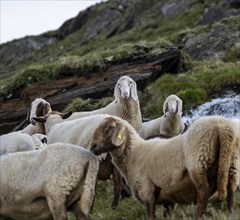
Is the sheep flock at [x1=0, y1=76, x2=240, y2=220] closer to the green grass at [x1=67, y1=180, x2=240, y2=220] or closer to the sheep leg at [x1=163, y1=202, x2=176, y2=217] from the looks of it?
the sheep leg at [x1=163, y1=202, x2=176, y2=217]

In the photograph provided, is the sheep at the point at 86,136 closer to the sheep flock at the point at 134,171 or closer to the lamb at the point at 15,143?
the lamb at the point at 15,143

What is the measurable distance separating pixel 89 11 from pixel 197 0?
65.1 feet

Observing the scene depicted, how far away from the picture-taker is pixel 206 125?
7312 mm

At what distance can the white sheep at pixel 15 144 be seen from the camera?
11.5 m

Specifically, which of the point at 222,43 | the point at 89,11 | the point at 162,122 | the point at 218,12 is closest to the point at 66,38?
the point at 89,11

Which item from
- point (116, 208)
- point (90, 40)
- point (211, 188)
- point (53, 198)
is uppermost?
point (53, 198)

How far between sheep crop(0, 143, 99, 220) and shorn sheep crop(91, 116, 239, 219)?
0.53 meters

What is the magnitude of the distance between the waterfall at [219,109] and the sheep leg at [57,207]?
9.64 metres

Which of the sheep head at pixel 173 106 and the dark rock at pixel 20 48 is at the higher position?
the sheep head at pixel 173 106

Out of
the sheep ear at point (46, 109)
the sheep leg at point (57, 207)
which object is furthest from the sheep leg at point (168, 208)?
the sheep ear at point (46, 109)

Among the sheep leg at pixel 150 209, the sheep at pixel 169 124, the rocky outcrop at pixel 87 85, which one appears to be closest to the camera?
the sheep leg at pixel 150 209

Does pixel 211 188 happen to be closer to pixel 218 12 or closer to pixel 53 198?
pixel 53 198

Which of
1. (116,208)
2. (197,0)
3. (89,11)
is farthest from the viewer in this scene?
(89,11)

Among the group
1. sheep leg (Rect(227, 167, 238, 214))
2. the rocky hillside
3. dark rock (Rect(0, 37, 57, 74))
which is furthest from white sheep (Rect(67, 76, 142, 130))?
dark rock (Rect(0, 37, 57, 74))
